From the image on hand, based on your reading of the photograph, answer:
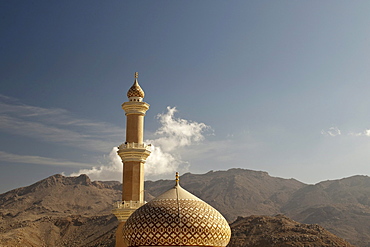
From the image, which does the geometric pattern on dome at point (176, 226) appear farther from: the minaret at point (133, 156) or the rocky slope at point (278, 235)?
the rocky slope at point (278, 235)

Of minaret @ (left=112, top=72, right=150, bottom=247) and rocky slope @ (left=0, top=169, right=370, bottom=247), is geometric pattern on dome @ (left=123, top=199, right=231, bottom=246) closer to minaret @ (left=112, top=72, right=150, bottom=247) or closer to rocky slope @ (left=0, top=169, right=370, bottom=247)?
minaret @ (left=112, top=72, right=150, bottom=247)

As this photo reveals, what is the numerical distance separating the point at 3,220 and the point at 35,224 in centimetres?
1549

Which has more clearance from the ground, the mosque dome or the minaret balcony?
the mosque dome

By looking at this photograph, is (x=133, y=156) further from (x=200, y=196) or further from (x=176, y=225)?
(x=200, y=196)

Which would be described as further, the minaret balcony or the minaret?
the minaret balcony

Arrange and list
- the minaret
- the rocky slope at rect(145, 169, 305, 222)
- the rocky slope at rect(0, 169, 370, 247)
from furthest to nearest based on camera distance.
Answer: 1. the rocky slope at rect(145, 169, 305, 222)
2. the rocky slope at rect(0, 169, 370, 247)
3. the minaret

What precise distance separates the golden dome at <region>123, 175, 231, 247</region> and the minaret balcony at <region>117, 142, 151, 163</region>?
554 cm

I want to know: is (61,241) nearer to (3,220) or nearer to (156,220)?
(3,220)

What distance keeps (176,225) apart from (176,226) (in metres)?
0.04

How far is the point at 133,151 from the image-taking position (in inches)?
965

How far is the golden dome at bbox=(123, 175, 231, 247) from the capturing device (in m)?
18.2

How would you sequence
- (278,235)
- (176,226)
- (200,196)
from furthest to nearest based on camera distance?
(200,196)
(278,235)
(176,226)

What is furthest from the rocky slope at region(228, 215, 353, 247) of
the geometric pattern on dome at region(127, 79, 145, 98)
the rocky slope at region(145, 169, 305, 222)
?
the geometric pattern on dome at region(127, 79, 145, 98)

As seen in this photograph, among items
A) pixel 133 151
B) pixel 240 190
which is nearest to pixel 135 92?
pixel 133 151
